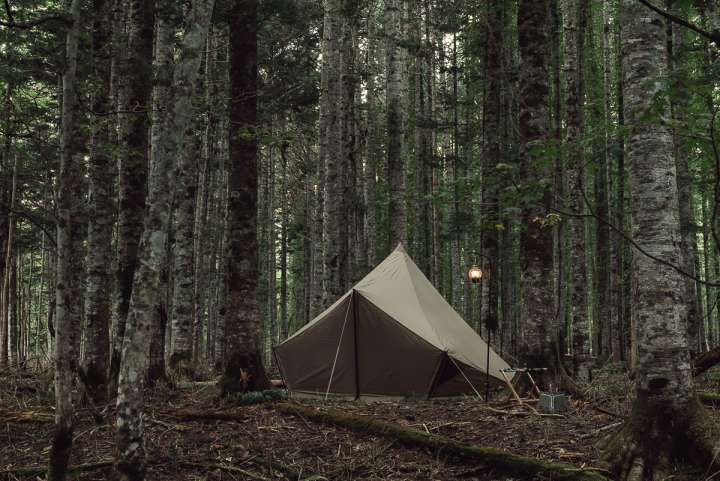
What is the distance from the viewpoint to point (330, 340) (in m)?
10.4

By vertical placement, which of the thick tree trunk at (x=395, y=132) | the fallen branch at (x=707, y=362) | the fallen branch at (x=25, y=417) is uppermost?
the thick tree trunk at (x=395, y=132)

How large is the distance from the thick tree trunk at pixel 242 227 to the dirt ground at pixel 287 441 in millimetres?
669

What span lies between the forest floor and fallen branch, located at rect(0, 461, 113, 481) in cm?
1

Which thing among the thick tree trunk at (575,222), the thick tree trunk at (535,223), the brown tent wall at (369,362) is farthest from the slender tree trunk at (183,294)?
the thick tree trunk at (575,222)

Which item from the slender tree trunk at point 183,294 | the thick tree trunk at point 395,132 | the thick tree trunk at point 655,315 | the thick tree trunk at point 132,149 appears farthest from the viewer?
the thick tree trunk at point 395,132

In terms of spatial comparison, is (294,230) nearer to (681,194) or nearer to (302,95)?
(302,95)

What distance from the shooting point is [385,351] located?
10.1m

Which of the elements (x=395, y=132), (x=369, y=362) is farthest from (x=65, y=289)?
(x=395, y=132)

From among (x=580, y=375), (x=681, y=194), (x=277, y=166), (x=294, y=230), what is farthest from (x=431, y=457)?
(x=277, y=166)

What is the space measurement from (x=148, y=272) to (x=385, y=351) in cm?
606

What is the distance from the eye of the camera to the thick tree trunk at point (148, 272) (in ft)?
14.7

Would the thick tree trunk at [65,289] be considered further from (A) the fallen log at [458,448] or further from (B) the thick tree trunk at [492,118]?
(B) the thick tree trunk at [492,118]

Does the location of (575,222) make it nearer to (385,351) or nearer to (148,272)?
(385,351)

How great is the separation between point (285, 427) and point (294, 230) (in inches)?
741
